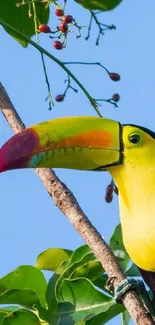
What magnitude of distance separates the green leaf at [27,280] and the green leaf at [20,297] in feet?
0.23

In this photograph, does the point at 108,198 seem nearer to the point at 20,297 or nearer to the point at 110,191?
the point at 110,191

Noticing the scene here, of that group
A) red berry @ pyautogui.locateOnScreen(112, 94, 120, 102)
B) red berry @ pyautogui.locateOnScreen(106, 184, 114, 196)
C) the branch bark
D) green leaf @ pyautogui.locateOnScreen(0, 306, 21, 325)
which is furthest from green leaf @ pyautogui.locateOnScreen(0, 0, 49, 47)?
green leaf @ pyautogui.locateOnScreen(0, 306, 21, 325)

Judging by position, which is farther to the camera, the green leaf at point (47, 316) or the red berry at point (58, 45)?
the red berry at point (58, 45)

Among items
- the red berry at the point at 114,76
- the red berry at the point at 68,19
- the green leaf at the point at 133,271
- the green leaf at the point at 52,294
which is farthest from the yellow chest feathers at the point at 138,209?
the red berry at the point at 68,19

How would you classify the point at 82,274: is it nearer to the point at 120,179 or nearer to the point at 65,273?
the point at 65,273

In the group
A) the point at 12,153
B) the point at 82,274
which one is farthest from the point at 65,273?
the point at 12,153

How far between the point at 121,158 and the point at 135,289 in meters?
0.41

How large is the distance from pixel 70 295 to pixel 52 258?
33 cm

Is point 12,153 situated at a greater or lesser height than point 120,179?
greater

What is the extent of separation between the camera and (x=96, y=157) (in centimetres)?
296

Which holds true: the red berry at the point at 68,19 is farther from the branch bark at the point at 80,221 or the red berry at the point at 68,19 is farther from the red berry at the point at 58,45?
the branch bark at the point at 80,221

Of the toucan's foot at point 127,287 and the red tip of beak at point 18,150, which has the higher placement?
the red tip of beak at point 18,150

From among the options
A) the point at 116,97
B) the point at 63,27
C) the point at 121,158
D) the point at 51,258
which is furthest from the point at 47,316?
the point at 63,27

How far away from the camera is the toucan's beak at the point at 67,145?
2.75m
